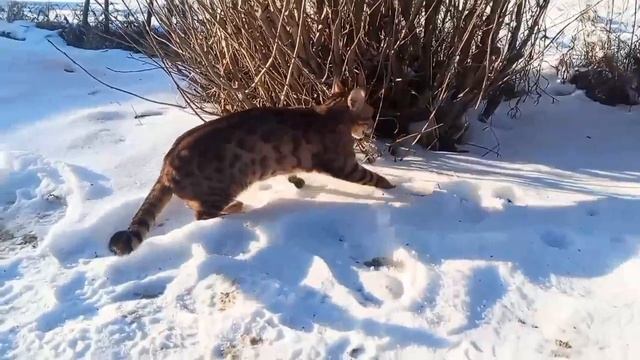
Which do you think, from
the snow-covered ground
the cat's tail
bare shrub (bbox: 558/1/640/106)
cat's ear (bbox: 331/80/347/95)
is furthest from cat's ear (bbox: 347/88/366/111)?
bare shrub (bbox: 558/1/640/106)

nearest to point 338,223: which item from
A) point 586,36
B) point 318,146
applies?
point 318,146

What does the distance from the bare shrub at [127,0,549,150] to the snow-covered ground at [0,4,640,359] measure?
0.37 metres

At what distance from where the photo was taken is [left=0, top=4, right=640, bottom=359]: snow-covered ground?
8.36ft

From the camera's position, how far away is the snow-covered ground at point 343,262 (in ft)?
8.36

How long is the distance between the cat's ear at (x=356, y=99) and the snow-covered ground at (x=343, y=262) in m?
0.45

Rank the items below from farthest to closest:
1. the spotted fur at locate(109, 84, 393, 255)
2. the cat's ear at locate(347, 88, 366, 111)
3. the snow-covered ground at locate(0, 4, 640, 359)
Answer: the cat's ear at locate(347, 88, 366, 111) < the spotted fur at locate(109, 84, 393, 255) < the snow-covered ground at locate(0, 4, 640, 359)

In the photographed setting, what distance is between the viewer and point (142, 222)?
3236 millimetres

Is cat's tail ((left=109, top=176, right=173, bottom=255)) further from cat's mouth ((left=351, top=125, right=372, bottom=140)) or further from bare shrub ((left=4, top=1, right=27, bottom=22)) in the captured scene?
bare shrub ((left=4, top=1, right=27, bottom=22))

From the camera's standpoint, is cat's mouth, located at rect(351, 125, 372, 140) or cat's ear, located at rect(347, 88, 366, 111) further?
cat's mouth, located at rect(351, 125, 372, 140)

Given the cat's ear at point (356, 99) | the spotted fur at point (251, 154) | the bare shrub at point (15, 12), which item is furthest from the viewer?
the bare shrub at point (15, 12)

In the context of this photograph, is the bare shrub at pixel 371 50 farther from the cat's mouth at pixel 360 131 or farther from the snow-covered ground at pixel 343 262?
the snow-covered ground at pixel 343 262

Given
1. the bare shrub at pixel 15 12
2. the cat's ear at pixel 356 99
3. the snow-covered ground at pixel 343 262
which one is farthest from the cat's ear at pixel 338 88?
the bare shrub at pixel 15 12

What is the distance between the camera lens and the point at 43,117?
5309 millimetres

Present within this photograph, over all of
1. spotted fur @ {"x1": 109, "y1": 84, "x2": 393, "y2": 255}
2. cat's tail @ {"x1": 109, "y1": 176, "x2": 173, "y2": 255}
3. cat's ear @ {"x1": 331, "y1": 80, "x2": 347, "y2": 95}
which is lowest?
cat's tail @ {"x1": 109, "y1": 176, "x2": 173, "y2": 255}
